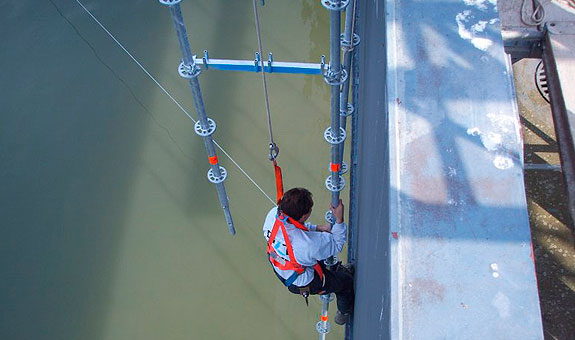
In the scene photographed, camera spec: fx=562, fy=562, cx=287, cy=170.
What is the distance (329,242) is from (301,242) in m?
0.19

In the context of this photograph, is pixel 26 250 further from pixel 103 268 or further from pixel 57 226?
pixel 103 268

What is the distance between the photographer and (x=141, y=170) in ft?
22.7

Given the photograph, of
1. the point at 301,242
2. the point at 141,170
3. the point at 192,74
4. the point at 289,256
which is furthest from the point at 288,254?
the point at 141,170

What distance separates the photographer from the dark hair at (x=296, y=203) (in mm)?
3475

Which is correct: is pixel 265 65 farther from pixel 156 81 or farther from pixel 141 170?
pixel 156 81

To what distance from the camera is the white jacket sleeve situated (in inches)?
142

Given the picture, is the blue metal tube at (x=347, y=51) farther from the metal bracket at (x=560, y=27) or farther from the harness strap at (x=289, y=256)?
the metal bracket at (x=560, y=27)

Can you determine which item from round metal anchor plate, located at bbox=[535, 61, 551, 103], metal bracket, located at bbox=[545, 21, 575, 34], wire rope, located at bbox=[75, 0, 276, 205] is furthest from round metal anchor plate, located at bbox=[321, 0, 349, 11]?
round metal anchor plate, located at bbox=[535, 61, 551, 103]

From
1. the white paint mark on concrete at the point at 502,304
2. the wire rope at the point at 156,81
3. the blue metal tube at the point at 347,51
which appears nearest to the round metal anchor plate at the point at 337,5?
the blue metal tube at the point at 347,51

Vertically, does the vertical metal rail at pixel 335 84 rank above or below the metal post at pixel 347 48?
below

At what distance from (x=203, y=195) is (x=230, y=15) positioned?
9.89 feet

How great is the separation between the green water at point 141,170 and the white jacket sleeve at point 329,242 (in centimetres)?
243

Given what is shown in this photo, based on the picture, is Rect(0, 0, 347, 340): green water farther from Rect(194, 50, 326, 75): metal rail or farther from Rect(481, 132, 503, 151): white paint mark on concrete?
Rect(481, 132, 503, 151): white paint mark on concrete

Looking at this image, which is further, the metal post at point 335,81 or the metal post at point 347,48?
the metal post at point 347,48
